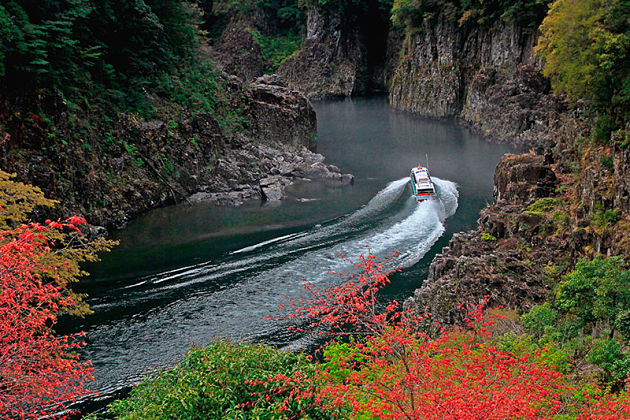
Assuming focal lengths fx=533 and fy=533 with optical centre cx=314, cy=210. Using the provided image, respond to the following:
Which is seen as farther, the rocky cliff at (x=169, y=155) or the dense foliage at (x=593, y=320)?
the rocky cliff at (x=169, y=155)

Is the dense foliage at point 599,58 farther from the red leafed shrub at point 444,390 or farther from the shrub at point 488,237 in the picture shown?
the red leafed shrub at point 444,390

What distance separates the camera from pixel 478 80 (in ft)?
216

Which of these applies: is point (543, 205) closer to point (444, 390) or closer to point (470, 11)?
point (444, 390)

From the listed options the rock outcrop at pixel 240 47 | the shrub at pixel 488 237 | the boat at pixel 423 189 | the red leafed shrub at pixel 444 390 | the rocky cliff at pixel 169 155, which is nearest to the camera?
the red leafed shrub at pixel 444 390

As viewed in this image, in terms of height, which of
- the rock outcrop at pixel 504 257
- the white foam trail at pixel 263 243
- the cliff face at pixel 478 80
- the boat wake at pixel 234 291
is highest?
the cliff face at pixel 478 80

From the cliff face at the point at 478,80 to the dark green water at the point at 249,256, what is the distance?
8180mm

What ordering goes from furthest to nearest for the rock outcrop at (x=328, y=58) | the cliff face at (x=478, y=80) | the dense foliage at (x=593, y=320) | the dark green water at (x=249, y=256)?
the rock outcrop at (x=328, y=58)
the cliff face at (x=478, y=80)
the dark green water at (x=249, y=256)
the dense foliage at (x=593, y=320)

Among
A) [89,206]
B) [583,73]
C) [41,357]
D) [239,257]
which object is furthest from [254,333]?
[583,73]

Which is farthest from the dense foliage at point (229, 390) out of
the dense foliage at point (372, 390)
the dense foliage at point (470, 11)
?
the dense foliage at point (470, 11)

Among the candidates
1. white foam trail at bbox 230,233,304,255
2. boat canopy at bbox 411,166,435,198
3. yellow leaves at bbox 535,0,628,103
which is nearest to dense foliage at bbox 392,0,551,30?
boat canopy at bbox 411,166,435,198

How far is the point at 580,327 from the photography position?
17469 mm

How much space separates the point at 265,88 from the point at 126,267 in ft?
101

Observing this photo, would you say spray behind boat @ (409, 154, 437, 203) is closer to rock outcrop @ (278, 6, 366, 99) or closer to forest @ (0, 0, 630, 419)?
forest @ (0, 0, 630, 419)

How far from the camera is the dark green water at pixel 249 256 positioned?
76.2 ft
